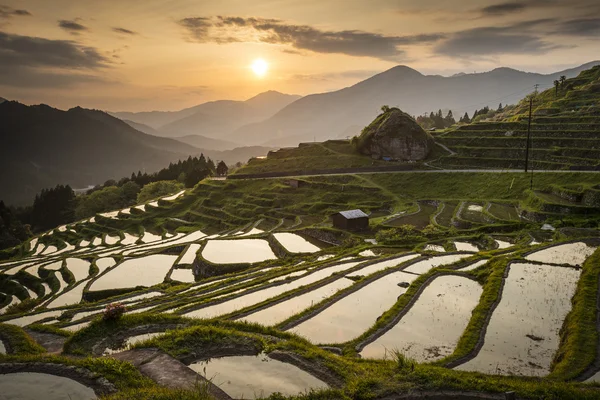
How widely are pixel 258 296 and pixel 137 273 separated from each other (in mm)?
20140

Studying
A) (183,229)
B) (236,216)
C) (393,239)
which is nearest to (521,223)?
(393,239)

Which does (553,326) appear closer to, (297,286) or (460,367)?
(460,367)

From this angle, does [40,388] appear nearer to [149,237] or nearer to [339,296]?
[339,296]

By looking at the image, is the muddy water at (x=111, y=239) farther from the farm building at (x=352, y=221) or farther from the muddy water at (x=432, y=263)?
the muddy water at (x=432, y=263)

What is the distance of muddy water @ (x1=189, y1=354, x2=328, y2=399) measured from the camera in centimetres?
1242

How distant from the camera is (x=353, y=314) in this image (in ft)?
66.4

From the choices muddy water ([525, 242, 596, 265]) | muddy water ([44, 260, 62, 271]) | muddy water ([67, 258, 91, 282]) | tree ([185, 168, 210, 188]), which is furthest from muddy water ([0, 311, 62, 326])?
tree ([185, 168, 210, 188])

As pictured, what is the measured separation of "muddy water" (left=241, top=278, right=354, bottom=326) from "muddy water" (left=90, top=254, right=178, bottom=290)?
1848 centimetres

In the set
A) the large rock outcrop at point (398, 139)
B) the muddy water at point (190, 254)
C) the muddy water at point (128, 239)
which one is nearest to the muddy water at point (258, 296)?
the muddy water at point (190, 254)

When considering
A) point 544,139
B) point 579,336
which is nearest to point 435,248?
point 579,336

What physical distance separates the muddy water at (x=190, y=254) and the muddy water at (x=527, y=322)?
3080cm

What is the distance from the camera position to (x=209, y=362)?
564 inches

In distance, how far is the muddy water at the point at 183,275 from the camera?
120 ft

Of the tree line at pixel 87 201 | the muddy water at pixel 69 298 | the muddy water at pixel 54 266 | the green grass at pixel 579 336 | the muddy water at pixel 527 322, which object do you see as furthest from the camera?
the tree line at pixel 87 201
